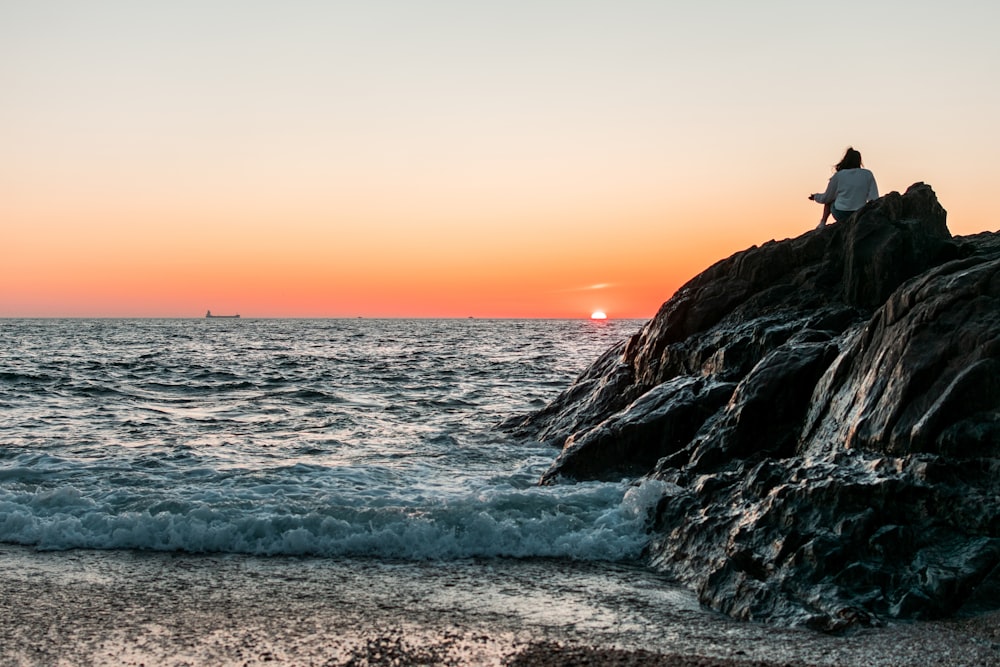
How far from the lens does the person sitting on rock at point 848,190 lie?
1352cm

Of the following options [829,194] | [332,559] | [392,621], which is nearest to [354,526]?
[332,559]

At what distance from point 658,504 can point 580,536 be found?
937mm

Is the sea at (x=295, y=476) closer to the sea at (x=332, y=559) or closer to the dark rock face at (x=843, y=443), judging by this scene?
the sea at (x=332, y=559)

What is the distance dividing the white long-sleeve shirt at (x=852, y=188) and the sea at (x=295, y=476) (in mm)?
6502

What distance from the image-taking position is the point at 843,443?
25.2ft

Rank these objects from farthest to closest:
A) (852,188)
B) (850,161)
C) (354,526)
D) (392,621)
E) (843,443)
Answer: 1. (850,161)
2. (852,188)
3. (354,526)
4. (843,443)
5. (392,621)

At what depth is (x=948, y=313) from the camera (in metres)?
7.65

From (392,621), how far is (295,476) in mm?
5959

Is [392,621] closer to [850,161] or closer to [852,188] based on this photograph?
[852,188]

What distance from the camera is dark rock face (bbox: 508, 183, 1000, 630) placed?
236 inches

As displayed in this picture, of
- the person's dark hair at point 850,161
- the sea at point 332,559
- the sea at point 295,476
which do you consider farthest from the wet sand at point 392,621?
the person's dark hair at point 850,161

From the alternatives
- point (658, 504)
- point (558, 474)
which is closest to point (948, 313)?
point (658, 504)

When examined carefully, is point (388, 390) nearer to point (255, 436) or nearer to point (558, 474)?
point (255, 436)

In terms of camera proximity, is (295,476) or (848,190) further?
(848,190)
